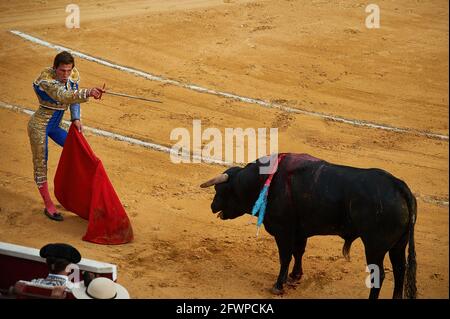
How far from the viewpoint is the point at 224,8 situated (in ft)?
52.5

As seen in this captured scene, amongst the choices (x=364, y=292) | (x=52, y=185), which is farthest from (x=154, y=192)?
(x=364, y=292)

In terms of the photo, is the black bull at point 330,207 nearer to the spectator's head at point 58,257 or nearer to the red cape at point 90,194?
the red cape at point 90,194

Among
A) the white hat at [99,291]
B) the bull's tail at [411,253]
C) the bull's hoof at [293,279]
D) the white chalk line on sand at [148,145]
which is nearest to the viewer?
the white hat at [99,291]

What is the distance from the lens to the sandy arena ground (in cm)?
922

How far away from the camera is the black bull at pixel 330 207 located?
788 cm

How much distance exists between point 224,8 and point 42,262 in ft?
29.1

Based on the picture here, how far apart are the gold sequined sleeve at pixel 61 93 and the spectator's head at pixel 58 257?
7.14 ft

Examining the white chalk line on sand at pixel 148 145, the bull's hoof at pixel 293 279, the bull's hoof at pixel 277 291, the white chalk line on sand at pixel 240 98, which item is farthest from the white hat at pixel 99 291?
the white chalk line on sand at pixel 240 98

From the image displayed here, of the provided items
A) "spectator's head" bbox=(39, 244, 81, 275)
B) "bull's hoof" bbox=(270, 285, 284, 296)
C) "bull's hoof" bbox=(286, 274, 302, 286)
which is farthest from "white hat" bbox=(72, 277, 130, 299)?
"bull's hoof" bbox=(286, 274, 302, 286)

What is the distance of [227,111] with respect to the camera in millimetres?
12562

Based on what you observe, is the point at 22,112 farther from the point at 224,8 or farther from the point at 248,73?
the point at 224,8

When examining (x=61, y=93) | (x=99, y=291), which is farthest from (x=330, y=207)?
(x=61, y=93)

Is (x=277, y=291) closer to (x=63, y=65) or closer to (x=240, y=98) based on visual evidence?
(x=63, y=65)

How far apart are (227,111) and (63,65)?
12.2 feet
